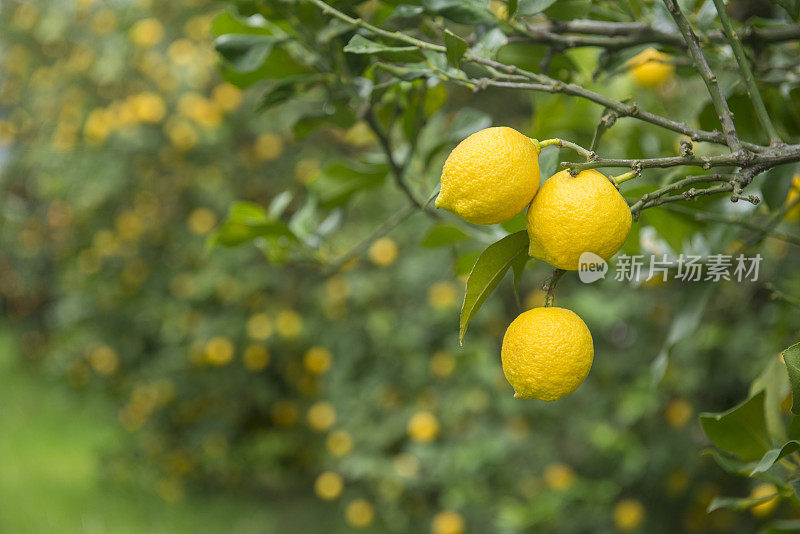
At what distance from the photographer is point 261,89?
258 centimetres

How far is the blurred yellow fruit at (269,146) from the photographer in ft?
8.63

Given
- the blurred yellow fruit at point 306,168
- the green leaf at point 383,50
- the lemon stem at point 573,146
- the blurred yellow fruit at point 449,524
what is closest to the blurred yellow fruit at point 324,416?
the blurred yellow fruit at point 449,524

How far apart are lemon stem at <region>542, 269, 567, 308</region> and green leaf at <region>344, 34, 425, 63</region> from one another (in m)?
0.21

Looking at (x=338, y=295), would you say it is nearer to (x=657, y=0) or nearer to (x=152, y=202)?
(x=152, y=202)

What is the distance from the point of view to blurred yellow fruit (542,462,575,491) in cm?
179

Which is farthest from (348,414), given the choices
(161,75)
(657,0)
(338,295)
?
(657,0)

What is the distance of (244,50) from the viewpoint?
2.36 feet

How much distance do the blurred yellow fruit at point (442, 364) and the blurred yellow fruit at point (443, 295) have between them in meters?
0.16

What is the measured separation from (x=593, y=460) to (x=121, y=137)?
2.01 meters

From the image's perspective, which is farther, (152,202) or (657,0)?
(152,202)

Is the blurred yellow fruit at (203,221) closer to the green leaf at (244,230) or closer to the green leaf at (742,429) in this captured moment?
the green leaf at (244,230)

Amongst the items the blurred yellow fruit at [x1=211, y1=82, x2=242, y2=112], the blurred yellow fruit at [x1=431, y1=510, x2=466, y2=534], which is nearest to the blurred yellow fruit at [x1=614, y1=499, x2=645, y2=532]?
the blurred yellow fruit at [x1=431, y1=510, x2=466, y2=534]

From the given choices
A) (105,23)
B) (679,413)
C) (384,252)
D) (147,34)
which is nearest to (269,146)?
(147,34)

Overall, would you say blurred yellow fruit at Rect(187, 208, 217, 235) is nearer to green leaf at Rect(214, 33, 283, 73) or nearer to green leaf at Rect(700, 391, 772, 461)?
green leaf at Rect(214, 33, 283, 73)
